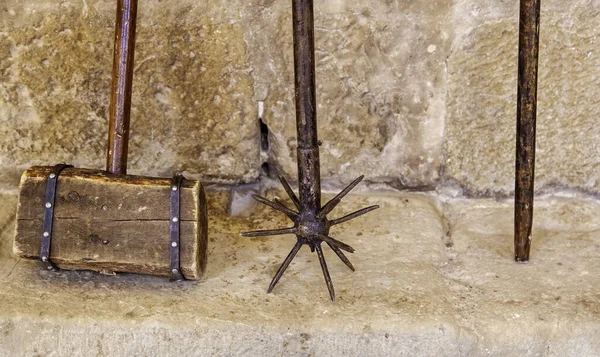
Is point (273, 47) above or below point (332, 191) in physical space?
above

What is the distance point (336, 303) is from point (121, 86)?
55 cm

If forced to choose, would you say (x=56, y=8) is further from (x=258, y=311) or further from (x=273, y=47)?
(x=258, y=311)

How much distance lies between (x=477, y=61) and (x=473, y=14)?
0.09 metres

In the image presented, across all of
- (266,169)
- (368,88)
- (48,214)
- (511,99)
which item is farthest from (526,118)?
(48,214)

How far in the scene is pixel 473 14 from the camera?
4.91 ft

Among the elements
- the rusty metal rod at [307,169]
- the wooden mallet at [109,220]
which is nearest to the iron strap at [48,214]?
the wooden mallet at [109,220]

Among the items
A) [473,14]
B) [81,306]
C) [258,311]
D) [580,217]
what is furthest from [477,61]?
[81,306]

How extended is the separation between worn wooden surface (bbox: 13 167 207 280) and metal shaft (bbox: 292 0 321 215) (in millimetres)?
190

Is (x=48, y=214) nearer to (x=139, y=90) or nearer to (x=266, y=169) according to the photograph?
(x=139, y=90)

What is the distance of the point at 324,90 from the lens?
156 centimetres

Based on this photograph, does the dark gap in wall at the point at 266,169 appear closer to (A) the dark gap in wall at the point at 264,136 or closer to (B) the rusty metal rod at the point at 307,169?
(A) the dark gap in wall at the point at 264,136

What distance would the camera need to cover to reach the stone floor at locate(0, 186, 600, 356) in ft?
4.17

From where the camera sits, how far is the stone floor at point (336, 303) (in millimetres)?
1270

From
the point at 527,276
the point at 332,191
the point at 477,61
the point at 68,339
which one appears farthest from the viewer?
the point at 332,191
